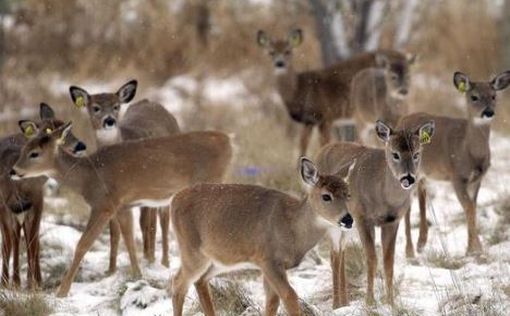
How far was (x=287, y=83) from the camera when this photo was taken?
15203mm

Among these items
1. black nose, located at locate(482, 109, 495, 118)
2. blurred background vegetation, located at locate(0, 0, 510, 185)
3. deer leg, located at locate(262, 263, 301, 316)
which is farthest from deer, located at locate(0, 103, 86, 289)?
blurred background vegetation, located at locate(0, 0, 510, 185)

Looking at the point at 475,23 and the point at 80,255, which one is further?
the point at 475,23

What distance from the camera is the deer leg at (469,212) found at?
1014 cm

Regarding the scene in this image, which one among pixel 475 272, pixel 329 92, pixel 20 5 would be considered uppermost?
pixel 20 5

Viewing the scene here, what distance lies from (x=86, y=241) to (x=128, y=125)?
2.18 meters

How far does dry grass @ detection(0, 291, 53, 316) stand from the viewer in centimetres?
838

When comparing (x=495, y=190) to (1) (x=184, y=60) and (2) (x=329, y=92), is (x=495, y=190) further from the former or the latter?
(1) (x=184, y=60)

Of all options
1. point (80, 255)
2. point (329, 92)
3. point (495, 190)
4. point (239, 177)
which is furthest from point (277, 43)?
point (80, 255)

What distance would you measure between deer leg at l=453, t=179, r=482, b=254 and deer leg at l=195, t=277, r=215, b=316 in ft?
9.37

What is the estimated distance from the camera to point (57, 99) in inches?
723

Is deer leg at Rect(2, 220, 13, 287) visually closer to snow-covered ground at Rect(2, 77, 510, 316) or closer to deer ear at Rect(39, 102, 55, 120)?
snow-covered ground at Rect(2, 77, 510, 316)

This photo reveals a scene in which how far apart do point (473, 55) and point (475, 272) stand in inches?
491

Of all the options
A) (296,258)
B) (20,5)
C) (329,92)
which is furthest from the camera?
(20,5)

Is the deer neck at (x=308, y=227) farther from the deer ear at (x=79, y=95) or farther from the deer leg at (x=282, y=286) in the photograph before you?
the deer ear at (x=79, y=95)
